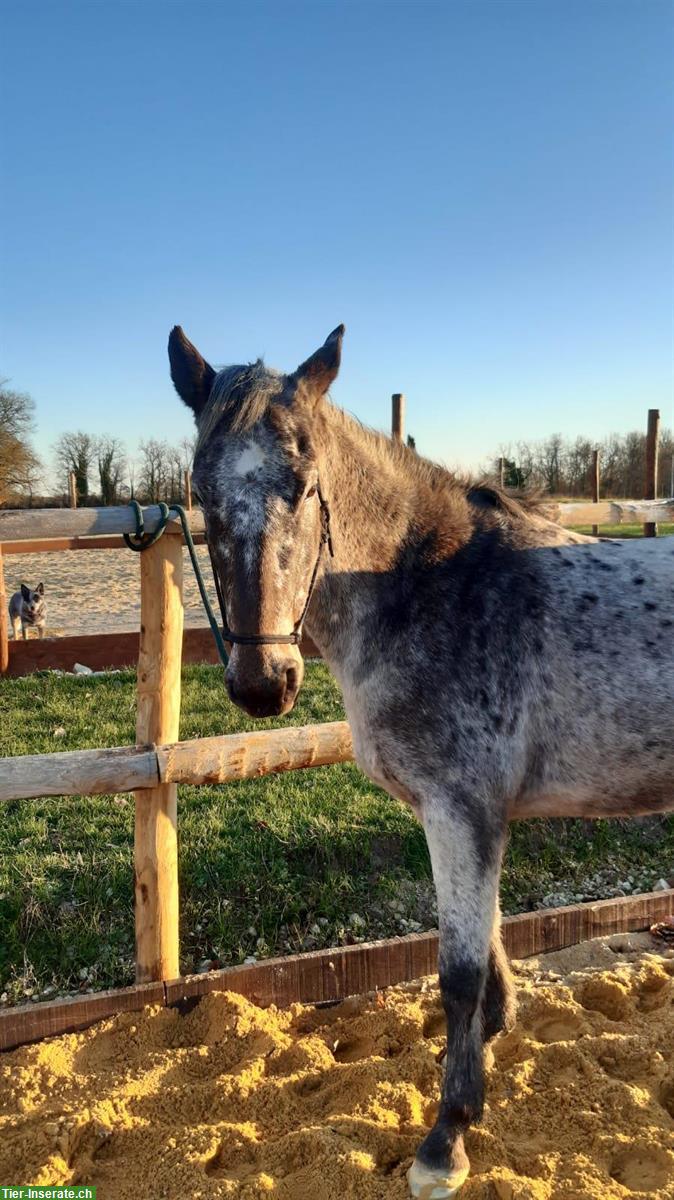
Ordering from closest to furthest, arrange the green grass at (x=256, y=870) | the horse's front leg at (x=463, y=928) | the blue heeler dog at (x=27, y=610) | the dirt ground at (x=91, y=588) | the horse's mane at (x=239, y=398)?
the horse's mane at (x=239, y=398) < the horse's front leg at (x=463, y=928) < the green grass at (x=256, y=870) < the blue heeler dog at (x=27, y=610) < the dirt ground at (x=91, y=588)

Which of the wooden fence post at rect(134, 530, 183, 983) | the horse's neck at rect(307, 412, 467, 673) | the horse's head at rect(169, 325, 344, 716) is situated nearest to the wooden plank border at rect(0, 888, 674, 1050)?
the wooden fence post at rect(134, 530, 183, 983)

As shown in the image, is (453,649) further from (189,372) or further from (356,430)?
(189,372)

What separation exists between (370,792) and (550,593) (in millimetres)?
2875

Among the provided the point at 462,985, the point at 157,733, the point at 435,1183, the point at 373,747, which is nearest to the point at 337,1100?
the point at 435,1183

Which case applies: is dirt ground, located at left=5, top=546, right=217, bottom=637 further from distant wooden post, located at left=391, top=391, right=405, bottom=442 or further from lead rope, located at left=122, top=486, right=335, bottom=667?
lead rope, located at left=122, top=486, right=335, bottom=667

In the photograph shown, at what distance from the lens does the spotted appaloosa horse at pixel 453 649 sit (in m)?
2.20

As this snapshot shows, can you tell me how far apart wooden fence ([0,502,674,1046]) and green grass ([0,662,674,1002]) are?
50 cm

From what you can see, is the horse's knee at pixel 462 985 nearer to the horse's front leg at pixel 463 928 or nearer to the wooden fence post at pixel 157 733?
the horse's front leg at pixel 463 928

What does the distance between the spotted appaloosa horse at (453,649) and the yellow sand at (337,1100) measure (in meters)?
0.22

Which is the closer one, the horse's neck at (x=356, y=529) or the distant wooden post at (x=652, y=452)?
the horse's neck at (x=356, y=529)

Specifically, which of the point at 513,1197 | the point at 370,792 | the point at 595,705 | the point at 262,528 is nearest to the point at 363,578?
the point at 262,528

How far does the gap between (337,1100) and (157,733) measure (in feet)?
4.90

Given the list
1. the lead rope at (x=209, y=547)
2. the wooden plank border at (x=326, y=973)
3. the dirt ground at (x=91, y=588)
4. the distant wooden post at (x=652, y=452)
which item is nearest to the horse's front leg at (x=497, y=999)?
the wooden plank border at (x=326, y=973)

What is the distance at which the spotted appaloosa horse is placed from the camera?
86.7 inches
